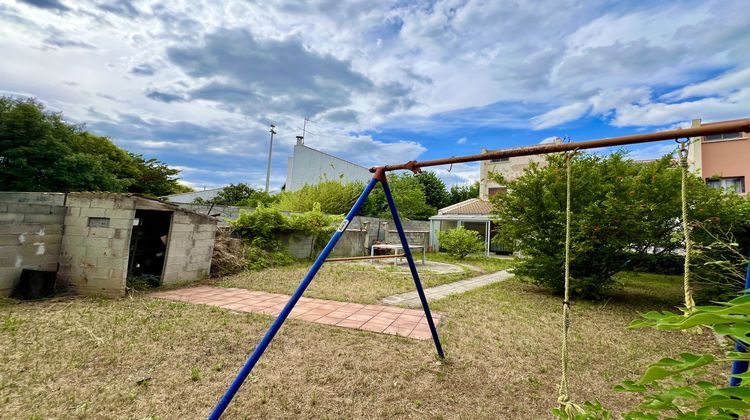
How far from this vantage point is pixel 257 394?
240cm

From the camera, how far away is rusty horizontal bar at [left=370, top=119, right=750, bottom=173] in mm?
1457

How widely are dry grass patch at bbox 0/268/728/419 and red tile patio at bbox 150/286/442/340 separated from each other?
10.7 inches

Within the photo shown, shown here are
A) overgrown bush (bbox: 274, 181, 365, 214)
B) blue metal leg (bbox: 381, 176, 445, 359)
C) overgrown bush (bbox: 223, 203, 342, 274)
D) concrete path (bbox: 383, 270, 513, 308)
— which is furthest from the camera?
Answer: overgrown bush (bbox: 274, 181, 365, 214)

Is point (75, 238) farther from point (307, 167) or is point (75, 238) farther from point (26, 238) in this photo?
point (307, 167)

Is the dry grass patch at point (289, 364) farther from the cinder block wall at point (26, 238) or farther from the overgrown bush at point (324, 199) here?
the overgrown bush at point (324, 199)

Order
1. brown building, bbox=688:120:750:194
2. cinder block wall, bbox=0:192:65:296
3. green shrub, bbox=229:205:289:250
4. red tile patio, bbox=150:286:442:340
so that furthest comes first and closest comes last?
brown building, bbox=688:120:750:194, green shrub, bbox=229:205:289:250, cinder block wall, bbox=0:192:65:296, red tile patio, bbox=150:286:442:340

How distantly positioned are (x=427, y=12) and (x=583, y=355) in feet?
19.5

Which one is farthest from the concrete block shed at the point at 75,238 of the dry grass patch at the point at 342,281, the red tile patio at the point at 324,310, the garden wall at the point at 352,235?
the garden wall at the point at 352,235

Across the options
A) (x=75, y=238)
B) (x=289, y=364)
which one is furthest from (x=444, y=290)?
(x=75, y=238)

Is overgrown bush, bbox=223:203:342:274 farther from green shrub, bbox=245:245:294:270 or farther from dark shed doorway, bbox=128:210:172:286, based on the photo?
dark shed doorway, bbox=128:210:172:286

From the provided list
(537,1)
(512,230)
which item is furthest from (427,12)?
(512,230)

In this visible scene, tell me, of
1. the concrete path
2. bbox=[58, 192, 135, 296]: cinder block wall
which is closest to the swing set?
the concrete path

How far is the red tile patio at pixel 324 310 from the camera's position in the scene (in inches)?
157

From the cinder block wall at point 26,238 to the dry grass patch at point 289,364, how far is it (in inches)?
30.8
